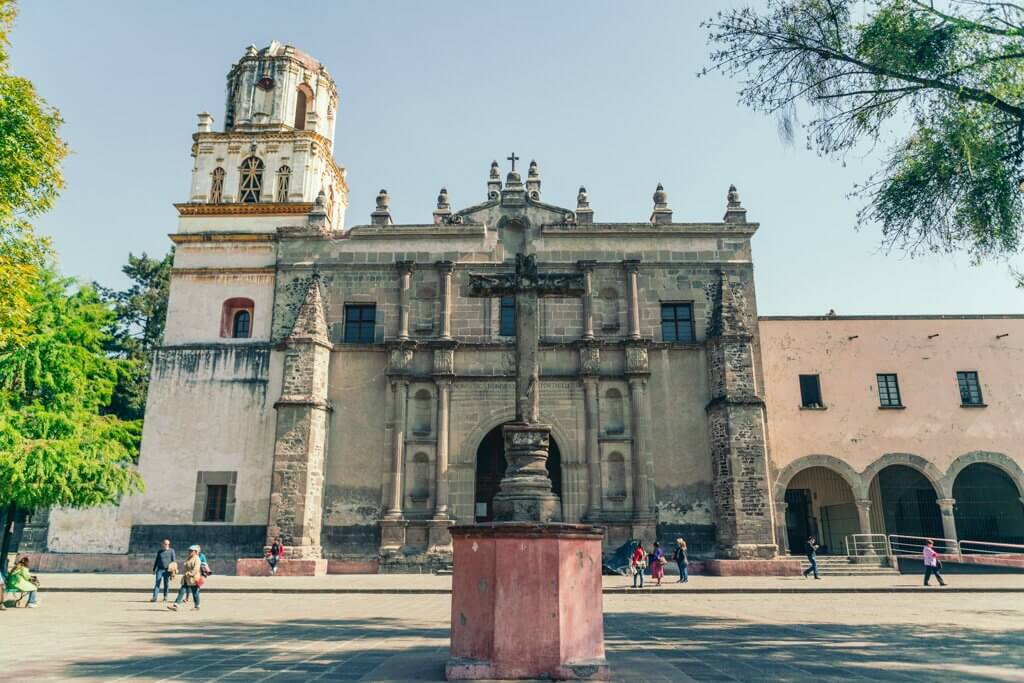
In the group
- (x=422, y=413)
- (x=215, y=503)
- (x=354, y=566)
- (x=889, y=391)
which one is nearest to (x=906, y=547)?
(x=889, y=391)

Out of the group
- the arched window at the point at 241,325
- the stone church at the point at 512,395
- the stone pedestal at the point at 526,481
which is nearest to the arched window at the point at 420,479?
the stone church at the point at 512,395

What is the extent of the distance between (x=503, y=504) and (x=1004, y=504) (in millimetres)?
26377

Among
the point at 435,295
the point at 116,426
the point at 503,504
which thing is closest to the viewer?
the point at 503,504

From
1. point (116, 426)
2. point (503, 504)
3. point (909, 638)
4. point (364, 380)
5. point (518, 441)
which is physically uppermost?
point (364, 380)

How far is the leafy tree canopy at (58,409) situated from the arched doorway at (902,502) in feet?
85.1

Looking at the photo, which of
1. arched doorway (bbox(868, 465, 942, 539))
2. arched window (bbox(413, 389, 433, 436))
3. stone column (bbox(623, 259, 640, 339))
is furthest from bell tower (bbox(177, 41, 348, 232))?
arched doorway (bbox(868, 465, 942, 539))

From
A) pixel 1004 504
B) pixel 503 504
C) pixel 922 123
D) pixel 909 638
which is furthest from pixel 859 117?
pixel 1004 504

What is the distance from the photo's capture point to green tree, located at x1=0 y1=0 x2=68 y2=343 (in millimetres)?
13695

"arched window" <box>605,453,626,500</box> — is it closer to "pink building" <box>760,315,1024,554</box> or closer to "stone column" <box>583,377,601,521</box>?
"stone column" <box>583,377,601,521</box>

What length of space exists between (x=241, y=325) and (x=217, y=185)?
6.22m

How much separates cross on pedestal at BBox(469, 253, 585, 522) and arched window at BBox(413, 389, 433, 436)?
1587 centimetres

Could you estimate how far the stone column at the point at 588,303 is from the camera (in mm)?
25078

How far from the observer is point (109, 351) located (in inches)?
1665

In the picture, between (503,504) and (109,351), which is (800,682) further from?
(109,351)
